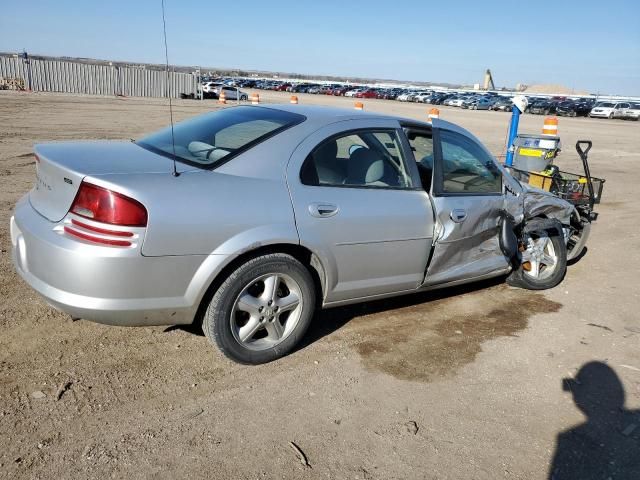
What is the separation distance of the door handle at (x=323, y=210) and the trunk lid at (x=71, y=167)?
89cm

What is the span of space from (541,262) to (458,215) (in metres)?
1.64

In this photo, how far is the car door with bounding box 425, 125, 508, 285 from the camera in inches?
163

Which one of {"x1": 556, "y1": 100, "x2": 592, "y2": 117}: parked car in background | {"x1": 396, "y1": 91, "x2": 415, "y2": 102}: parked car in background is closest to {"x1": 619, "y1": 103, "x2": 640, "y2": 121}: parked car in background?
{"x1": 556, "y1": 100, "x2": 592, "y2": 117}: parked car in background

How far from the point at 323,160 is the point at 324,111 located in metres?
0.56

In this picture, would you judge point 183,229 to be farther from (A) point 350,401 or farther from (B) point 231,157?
(A) point 350,401

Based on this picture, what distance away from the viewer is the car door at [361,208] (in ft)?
11.3

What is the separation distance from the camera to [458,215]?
418 cm

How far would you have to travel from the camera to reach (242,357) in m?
3.41

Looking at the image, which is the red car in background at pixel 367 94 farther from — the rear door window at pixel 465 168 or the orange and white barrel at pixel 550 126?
the rear door window at pixel 465 168

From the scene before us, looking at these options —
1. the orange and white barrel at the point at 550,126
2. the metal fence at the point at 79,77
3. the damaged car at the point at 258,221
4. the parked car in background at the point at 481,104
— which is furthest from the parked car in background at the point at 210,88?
the damaged car at the point at 258,221

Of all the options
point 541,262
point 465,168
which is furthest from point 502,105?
point 465,168

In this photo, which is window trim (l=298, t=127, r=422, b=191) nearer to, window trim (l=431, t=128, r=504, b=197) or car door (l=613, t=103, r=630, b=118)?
window trim (l=431, t=128, r=504, b=197)

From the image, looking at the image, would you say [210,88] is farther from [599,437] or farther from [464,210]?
[599,437]

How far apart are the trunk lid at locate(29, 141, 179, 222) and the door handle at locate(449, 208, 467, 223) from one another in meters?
2.10
